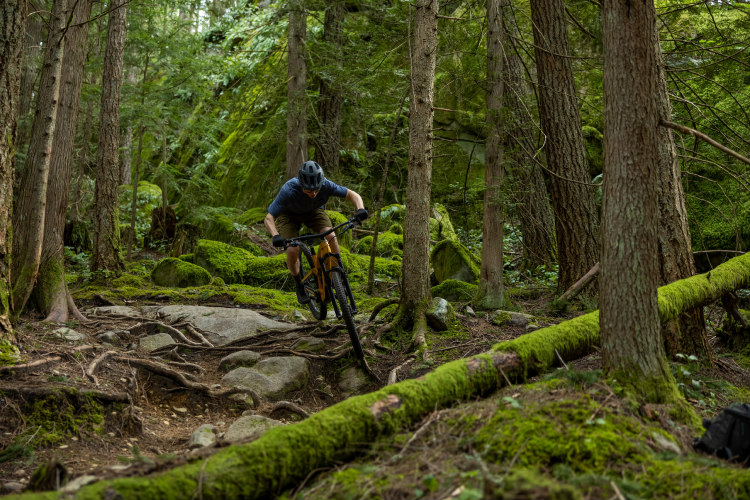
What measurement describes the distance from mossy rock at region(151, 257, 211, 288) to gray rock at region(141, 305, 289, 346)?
2431mm

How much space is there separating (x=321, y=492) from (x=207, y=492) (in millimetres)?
561

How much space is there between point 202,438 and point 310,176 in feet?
9.94

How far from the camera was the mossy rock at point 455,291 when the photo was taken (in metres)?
9.05

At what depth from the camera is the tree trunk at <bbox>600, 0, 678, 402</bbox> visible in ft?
11.8

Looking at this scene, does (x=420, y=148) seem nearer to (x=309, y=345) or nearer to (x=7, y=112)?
(x=309, y=345)

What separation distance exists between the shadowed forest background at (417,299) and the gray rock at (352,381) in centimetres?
3

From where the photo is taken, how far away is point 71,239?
594 inches

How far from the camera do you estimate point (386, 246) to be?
43.8ft

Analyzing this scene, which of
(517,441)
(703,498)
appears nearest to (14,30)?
(517,441)

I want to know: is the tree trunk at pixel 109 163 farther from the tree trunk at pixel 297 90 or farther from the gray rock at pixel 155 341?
the gray rock at pixel 155 341

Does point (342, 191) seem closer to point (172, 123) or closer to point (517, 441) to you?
point (517, 441)

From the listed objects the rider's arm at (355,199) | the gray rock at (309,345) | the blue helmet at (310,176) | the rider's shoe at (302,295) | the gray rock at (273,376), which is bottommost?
the gray rock at (273,376)

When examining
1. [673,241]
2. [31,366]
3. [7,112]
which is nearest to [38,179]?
[7,112]

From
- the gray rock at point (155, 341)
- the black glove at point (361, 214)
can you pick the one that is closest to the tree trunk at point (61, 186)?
the gray rock at point (155, 341)
